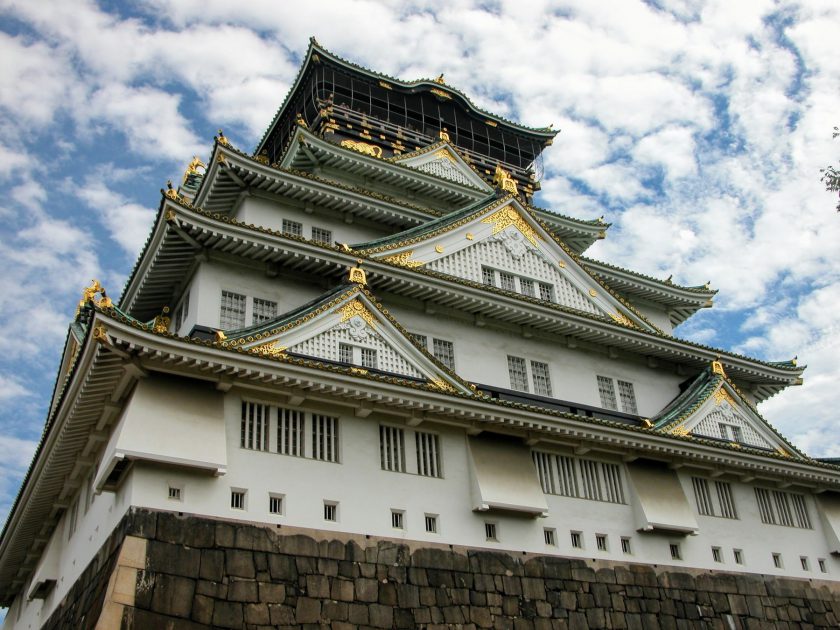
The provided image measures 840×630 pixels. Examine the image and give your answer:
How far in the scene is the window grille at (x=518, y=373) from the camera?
26828mm

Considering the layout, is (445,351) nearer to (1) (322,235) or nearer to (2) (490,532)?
(2) (490,532)

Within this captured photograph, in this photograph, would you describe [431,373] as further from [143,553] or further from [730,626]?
[730,626]

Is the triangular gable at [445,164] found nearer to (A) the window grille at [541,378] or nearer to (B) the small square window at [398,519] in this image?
(A) the window grille at [541,378]

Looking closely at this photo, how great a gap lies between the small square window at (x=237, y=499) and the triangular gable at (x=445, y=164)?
19103 mm

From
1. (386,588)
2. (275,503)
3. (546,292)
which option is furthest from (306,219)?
Result: (386,588)

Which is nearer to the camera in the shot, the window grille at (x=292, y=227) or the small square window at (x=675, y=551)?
the small square window at (x=675, y=551)

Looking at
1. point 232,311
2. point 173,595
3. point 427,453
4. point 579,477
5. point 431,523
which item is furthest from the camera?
point 579,477

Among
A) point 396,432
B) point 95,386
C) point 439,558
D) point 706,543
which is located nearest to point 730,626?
point 706,543

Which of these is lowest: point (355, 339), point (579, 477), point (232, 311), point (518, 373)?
point (579, 477)

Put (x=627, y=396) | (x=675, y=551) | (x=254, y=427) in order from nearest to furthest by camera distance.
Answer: (x=254, y=427), (x=675, y=551), (x=627, y=396)

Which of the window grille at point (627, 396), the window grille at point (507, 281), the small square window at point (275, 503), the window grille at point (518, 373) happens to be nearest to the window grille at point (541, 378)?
the window grille at point (518, 373)

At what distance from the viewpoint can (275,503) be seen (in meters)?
19.1

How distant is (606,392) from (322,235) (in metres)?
11.4

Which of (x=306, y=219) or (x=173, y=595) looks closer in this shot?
(x=173, y=595)
